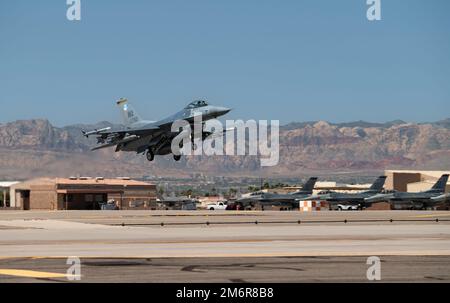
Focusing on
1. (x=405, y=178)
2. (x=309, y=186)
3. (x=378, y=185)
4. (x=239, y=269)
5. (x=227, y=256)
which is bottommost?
(x=227, y=256)

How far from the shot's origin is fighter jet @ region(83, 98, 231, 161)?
7938 centimetres

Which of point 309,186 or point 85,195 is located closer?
point 309,186

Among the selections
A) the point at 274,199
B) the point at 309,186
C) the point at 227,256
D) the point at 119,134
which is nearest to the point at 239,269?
the point at 227,256

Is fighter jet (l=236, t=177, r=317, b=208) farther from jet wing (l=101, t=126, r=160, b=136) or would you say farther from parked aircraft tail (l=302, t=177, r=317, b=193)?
jet wing (l=101, t=126, r=160, b=136)

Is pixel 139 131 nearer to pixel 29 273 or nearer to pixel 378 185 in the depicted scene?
pixel 29 273

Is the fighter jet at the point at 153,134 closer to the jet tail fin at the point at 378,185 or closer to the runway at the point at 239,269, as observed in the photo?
the runway at the point at 239,269

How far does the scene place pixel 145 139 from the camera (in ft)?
283

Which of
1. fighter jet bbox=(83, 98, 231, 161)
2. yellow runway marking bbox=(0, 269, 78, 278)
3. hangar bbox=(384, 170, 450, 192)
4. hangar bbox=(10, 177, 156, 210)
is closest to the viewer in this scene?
yellow runway marking bbox=(0, 269, 78, 278)

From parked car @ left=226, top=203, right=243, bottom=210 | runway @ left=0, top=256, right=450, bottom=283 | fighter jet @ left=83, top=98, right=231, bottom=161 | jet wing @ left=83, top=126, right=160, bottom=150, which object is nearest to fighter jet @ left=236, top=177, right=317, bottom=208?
parked car @ left=226, top=203, right=243, bottom=210

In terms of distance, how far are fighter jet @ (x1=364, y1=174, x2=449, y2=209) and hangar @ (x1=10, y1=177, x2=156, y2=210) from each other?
48.5 m

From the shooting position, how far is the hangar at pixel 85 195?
435ft

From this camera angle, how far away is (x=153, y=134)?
85000 mm

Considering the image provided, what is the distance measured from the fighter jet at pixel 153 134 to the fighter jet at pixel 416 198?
5614 centimetres

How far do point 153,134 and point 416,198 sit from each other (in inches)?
2370
